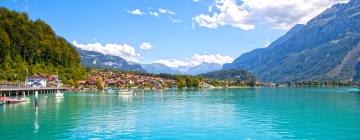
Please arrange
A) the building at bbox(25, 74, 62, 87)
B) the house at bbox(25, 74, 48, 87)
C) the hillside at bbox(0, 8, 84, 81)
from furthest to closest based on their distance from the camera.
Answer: the hillside at bbox(0, 8, 84, 81)
the building at bbox(25, 74, 62, 87)
the house at bbox(25, 74, 48, 87)

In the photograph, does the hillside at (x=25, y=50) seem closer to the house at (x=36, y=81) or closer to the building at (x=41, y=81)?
the house at (x=36, y=81)

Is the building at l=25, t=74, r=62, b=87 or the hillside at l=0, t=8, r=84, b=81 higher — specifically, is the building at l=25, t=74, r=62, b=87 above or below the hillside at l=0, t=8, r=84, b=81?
below

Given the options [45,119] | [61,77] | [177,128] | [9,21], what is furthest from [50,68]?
[177,128]

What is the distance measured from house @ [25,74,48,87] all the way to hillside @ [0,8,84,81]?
2786 mm

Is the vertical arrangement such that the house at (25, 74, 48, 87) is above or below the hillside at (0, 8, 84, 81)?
below

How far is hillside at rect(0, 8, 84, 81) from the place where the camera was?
15688cm

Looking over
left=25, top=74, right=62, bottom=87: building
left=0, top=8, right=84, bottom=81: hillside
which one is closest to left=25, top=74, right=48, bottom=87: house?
left=25, top=74, right=62, bottom=87: building

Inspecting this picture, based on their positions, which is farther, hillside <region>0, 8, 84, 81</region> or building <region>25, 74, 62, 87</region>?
hillside <region>0, 8, 84, 81</region>

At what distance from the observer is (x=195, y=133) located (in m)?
47.4

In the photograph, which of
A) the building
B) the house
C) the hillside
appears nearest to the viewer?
the house

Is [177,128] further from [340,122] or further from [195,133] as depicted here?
[340,122]

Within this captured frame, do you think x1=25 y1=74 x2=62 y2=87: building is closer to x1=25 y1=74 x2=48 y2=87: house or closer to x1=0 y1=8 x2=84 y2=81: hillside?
x1=25 y1=74 x2=48 y2=87: house

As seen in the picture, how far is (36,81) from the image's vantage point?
157 metres

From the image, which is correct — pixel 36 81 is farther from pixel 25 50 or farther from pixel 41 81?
pixel 25 50
